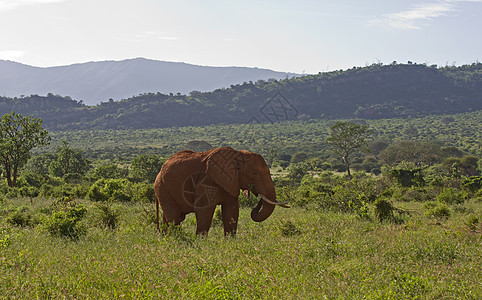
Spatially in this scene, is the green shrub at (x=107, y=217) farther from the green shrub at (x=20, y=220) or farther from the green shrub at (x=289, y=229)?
the green shrub at (x=289, y=229)

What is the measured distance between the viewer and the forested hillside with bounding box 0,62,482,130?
526ft

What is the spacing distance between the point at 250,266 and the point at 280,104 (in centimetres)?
14426

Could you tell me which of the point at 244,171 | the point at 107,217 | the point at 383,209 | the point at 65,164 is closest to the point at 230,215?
A: the point at 244,171

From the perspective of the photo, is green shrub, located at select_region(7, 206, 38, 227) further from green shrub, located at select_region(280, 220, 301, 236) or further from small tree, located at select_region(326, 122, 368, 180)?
small tree, located at select_region(326, 122, 368, 180)

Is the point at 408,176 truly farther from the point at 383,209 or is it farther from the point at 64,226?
the point at 64,226

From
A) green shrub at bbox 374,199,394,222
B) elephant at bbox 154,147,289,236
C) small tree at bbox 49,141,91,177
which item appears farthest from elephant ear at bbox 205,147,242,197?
small tree at bbox 49,141,91,177

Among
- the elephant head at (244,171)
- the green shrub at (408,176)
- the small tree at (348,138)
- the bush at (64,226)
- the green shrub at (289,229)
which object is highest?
the elephant head at (244,171)

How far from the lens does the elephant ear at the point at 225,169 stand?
29.7 feet

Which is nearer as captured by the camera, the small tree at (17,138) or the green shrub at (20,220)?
the green shrub at (20,220)

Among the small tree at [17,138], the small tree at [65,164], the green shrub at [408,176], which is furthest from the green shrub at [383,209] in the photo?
the small tree at [65,164]

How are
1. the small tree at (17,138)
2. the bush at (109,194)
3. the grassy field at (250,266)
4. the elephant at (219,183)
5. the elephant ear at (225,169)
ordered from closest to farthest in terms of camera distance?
the grassy field at (250,266), the elephant ear at (225,169), the elephant at (219,183), the bush at (109,194), the small tree at (17,138)

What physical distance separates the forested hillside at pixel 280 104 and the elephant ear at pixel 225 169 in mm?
138777

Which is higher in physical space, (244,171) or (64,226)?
(244,171)

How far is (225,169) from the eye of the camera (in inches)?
358
